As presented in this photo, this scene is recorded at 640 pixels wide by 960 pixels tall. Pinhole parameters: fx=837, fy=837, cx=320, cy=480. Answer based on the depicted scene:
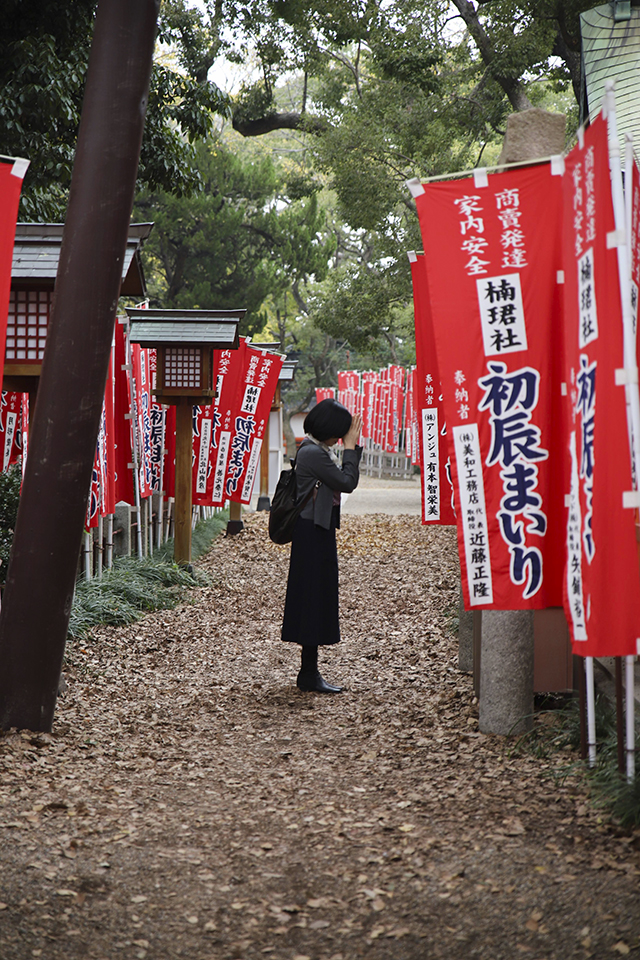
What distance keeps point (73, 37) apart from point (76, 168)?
193 inches

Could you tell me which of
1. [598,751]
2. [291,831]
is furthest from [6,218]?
[598,751]

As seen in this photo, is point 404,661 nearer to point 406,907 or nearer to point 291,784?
point 291,784

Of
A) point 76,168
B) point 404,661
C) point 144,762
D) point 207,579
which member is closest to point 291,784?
point 144,762

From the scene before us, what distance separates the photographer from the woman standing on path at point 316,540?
20.0ft

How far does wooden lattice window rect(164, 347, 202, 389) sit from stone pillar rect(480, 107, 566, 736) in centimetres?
652

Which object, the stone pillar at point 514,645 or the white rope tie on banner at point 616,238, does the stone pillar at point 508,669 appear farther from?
the white rope tie on banner at point 616,238

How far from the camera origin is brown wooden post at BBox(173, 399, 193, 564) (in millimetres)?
11125

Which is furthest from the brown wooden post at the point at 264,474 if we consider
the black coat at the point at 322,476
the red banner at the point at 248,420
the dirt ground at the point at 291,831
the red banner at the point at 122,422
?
the black coat at the point at 322,476

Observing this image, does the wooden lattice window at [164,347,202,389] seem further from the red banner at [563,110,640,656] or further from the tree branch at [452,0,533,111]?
the red banner at [563,110,640,656]

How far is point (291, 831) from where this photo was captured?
13.0 feet

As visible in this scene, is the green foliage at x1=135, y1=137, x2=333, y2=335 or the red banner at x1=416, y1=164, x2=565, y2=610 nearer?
the red banner at x1=416, y1=164, x2=565, y2=610

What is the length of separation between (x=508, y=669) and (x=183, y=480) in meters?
6.95

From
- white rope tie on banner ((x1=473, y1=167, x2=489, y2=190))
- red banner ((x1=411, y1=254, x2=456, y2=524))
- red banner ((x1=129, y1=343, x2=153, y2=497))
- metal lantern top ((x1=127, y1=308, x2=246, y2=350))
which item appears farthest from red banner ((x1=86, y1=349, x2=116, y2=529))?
white rope tie on banner ((x1=473, y1=167, x2=489, y2=190))

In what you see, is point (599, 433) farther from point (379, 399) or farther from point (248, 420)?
point (379, 399)
